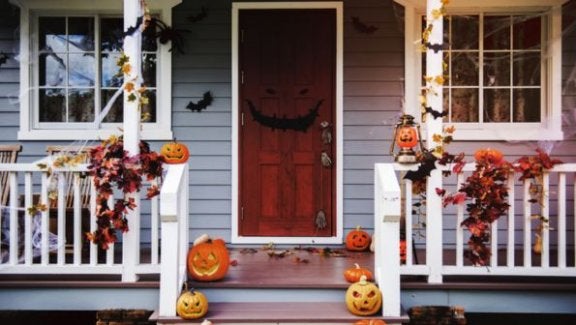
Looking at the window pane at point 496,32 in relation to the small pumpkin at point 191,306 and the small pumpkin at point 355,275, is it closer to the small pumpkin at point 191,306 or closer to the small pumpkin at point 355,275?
the small pumpkin at point 355,275

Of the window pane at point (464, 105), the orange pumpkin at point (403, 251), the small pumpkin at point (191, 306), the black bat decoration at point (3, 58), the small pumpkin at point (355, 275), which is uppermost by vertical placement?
the black bat decoration at point (3, 58)

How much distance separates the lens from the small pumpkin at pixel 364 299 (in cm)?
428

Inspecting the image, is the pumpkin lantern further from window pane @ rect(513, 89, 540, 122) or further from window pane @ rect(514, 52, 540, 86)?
window pane @ rect(514, 52, 540, 86)

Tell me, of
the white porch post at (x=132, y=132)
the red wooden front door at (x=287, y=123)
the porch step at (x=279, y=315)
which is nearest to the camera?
the porch step at (x=279, y=315)

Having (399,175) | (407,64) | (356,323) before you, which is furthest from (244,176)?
(356,323)

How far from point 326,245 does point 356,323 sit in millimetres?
2093

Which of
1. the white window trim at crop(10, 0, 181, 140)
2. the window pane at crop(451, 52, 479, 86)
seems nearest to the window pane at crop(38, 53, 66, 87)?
the white window trim at crop(10, 0, 181, 140)

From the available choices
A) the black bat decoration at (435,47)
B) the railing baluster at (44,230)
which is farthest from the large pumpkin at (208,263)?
the black bat decoration at (435,47)

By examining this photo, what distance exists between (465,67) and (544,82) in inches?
30.0

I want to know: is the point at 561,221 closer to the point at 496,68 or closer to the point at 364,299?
the point at 364,299

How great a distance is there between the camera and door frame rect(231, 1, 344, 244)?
6199 mm

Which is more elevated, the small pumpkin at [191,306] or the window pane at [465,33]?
the window pane at [465,33]

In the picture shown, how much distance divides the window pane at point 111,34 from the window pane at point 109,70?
0.22 ft

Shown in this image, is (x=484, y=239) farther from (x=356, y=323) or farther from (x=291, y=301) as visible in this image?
(x=291, y=301)
